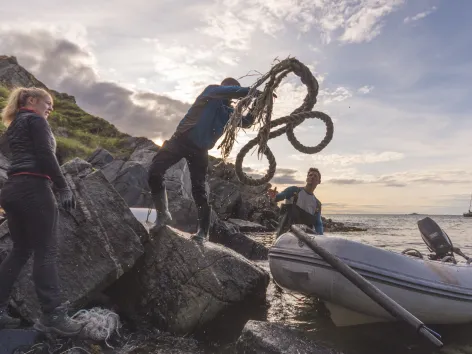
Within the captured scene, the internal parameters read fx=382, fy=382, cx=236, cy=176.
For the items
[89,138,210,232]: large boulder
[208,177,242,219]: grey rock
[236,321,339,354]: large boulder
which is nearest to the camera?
[236,321,339,354]: large boulder

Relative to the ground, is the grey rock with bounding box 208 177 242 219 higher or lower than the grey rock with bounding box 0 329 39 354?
higher

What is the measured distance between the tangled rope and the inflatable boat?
147 centimetres

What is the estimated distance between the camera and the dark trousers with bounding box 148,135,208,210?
5.92 m

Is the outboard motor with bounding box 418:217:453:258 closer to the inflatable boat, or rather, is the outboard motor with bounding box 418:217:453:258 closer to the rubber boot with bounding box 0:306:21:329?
the inflatable boat

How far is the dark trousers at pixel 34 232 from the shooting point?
3.64 metres

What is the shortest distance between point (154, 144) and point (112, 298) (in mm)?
22895

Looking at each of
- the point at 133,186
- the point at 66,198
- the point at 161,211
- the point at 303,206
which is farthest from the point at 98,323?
the point at 133,186

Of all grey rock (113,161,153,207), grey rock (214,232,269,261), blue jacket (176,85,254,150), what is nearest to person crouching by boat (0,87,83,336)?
blue jacket (176,85,254,150)

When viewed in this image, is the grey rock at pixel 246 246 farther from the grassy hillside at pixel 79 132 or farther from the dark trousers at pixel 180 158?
the grassy hillside at pixel 79 132

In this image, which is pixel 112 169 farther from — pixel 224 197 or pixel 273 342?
pixel 273 342

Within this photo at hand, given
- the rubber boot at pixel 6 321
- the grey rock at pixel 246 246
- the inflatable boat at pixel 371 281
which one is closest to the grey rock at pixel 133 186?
the grey rock at pixel 246 246

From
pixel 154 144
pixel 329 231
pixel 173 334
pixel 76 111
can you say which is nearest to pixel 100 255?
pixel 173 334

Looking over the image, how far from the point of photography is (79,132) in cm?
3247

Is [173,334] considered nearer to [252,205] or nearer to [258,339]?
[258,339]
